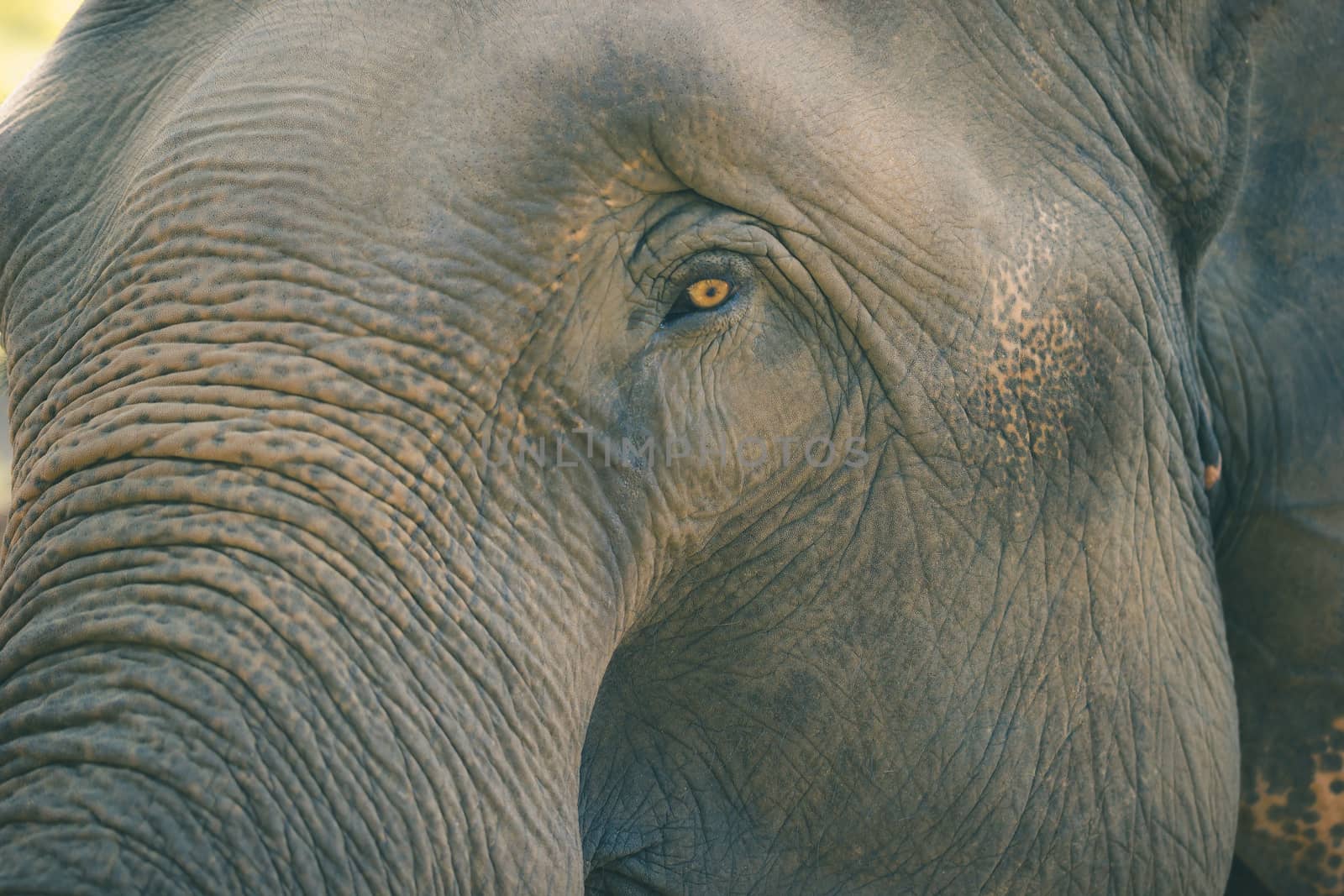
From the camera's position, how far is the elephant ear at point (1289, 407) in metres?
2.20

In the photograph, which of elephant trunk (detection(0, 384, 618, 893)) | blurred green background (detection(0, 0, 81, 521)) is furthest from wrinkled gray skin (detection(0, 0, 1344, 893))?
blurred green background (detection(0, 0, 81, 521))

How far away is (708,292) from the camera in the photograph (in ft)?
5.45

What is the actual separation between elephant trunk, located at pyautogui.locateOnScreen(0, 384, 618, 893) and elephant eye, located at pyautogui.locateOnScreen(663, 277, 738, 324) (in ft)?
0.94

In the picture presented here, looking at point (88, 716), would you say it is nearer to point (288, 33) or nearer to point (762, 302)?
point (288, 33)

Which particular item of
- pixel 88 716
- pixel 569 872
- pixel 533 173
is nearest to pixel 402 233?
pixel 533 173

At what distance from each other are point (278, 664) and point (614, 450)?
416 millimetres

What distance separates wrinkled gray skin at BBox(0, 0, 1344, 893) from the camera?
1387mm

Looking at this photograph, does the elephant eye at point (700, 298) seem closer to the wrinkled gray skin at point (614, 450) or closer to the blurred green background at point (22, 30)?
the wrinkled gray skin at point (614, 450)

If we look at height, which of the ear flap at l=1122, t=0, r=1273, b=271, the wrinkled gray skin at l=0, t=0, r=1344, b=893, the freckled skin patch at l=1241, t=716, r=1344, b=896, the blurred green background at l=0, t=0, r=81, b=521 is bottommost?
the freckled skin patch at l=1241, t=716, r=1344, b=896

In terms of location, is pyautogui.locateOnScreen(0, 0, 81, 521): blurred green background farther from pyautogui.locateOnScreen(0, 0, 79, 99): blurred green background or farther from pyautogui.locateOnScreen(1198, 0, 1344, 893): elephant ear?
pyautogui.locateOnScreen(1198, 0, 1344, 893): elephant ear

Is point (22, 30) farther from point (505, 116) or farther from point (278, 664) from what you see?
point (278, 664)

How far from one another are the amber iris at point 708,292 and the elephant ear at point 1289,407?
891mm

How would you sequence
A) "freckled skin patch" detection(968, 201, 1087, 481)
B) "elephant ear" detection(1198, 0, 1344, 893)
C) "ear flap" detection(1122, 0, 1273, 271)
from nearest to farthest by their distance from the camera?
"freckled skin patch" detection(968, 201, 1087, 481)
"ear flap" detection(1122, 0, 1273, 271)
"elephant ear" detection(1198, 0, 1344, 893)

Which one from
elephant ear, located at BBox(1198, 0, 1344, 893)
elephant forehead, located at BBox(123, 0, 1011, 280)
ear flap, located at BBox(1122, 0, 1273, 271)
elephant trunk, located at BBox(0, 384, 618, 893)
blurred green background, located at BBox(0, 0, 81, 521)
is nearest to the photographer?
elephant trunk, located at BBox(0, 384, 618, 893)
